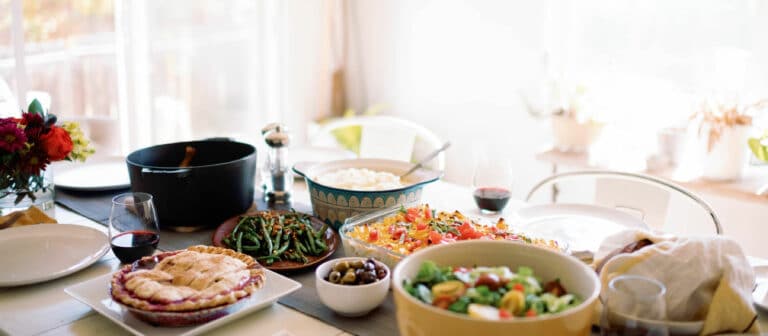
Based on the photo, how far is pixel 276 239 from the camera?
1528 mm

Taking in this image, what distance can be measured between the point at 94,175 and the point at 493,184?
1.24m

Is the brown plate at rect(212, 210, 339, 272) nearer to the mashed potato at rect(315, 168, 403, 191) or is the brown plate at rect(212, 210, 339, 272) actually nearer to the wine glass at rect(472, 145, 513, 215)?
the mashed potato at rect(315, 168, 403, 191)

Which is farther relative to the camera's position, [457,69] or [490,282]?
[457,69]

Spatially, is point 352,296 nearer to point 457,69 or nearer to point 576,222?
point 576,222

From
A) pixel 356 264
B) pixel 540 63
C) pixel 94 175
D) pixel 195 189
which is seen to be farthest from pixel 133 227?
pixel 540 63

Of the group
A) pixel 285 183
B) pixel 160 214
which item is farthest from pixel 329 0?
pixel 160 214

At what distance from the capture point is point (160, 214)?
1.69 meters

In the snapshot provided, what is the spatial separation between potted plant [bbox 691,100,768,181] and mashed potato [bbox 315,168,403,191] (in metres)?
1.49

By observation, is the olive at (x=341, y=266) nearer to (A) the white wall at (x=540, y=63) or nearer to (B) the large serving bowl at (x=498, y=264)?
(B) the large serving bowl at (x=498, y=264)

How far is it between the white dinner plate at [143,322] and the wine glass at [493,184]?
2.31 ft

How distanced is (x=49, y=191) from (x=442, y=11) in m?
2.51

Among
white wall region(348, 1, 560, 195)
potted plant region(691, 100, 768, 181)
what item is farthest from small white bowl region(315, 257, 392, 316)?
white wall region(348, 1, 560, 195)

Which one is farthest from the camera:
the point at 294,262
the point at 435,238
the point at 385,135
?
the point at 385,135

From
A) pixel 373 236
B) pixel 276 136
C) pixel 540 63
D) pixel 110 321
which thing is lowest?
pixel 110 321
